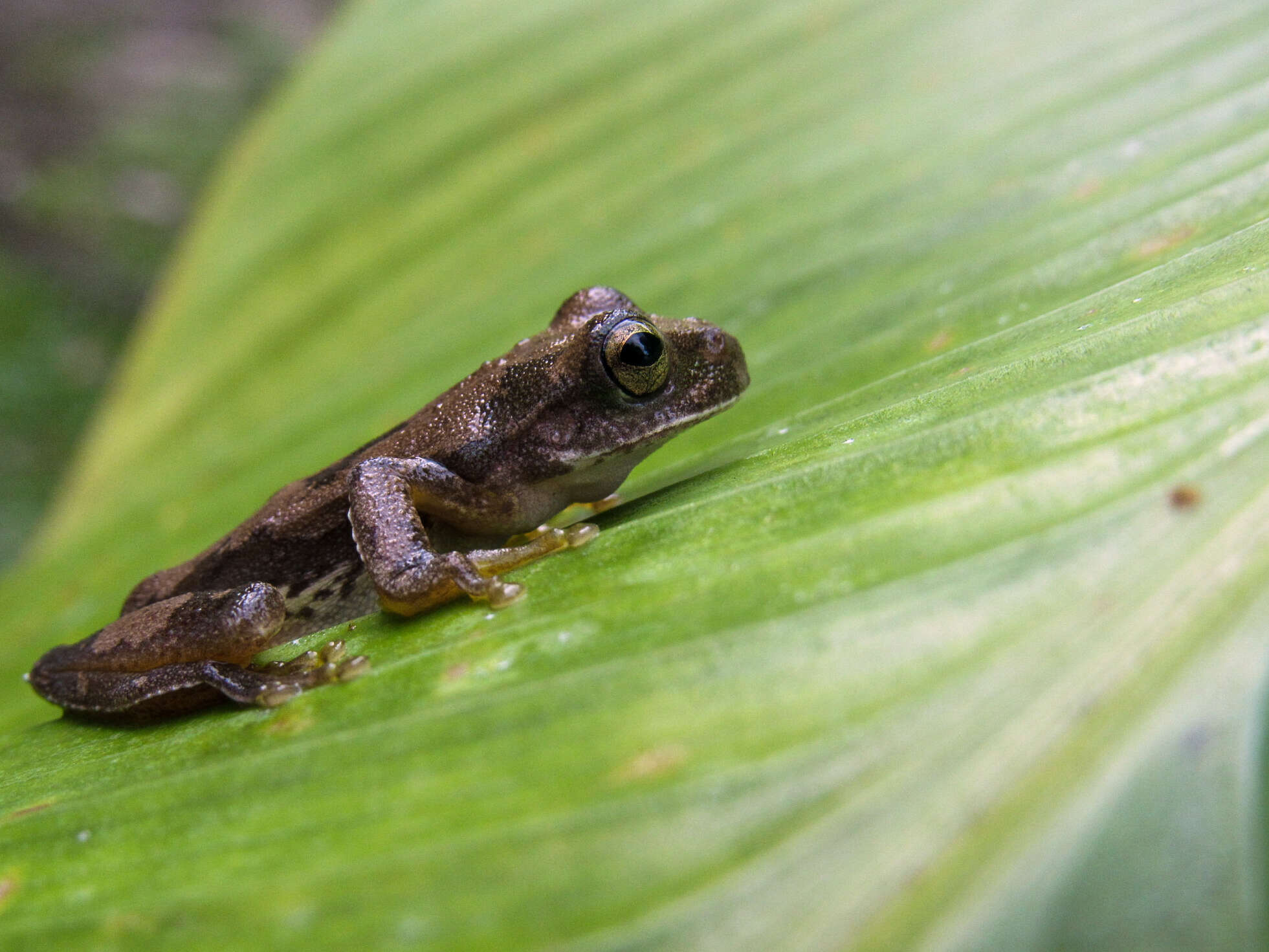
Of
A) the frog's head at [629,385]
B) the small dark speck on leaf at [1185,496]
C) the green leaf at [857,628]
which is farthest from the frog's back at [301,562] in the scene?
the small dark speck on leaf at [1185,496]

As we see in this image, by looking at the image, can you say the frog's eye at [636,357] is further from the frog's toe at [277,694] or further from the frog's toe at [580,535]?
the frog's toe at [277,694]

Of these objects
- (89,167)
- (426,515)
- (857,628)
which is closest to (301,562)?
(426,515)

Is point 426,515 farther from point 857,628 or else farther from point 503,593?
point 857,628

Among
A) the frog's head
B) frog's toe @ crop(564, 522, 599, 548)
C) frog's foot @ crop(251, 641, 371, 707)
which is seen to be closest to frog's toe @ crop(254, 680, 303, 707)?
frog's foot @ crop(251, 641, 371, 707)

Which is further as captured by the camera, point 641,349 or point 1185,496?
point 641,349

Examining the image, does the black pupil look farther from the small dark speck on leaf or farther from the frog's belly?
the small dark speck on leaf

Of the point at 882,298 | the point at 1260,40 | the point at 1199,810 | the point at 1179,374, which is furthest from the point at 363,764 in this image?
the point at 1260,40

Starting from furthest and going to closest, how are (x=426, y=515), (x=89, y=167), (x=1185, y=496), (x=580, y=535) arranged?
(x=89, y=167) → (x=426, y=515) → (x=580, y=535) → (x=1185, y=496)
